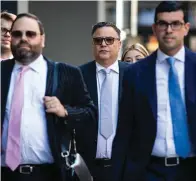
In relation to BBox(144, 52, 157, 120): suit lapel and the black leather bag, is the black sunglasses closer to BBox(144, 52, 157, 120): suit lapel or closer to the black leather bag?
the black leather bag

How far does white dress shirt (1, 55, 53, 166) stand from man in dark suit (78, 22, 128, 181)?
128 cm

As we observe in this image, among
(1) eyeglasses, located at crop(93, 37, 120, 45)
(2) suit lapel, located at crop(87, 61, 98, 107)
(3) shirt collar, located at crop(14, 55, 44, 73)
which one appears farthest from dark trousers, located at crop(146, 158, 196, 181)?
(1) eyeglasses, located at crop(93, 37, 120, 45)

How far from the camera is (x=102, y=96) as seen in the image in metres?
7.82

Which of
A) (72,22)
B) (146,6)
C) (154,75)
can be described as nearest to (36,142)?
(154,75)

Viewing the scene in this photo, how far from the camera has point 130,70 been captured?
241 inches

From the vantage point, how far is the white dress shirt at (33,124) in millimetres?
6039

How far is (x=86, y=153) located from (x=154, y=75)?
1.95 metres

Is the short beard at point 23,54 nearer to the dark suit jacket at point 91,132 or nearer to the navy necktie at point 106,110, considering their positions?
the dark suit jacket at point 91,132

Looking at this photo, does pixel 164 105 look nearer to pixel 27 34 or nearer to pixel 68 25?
pixel 27 34

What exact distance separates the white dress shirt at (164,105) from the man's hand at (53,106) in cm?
76

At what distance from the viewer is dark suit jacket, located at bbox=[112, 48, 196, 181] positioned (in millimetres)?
5863

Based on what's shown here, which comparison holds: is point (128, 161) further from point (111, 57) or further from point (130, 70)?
point (111, 57)

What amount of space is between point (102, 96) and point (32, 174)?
188 centimetres

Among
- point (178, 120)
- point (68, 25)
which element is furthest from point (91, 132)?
point (68, 25)
